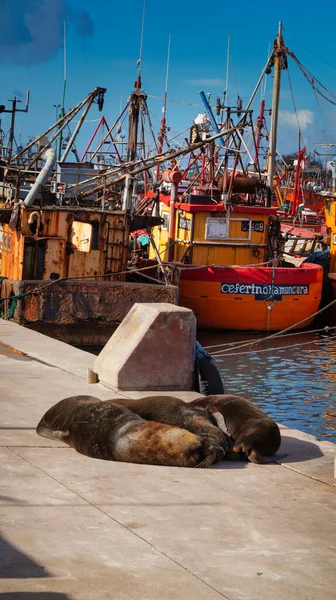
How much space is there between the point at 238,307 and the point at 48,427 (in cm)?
1687

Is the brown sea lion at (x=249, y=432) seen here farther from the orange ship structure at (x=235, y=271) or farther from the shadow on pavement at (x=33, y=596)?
the orange ship structure at (x=235, y=271)

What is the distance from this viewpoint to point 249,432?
25.2 feet

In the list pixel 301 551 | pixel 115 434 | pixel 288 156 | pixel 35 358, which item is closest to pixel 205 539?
pixel 301 551

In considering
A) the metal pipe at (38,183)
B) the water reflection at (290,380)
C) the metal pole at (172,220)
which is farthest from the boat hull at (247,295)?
the metal pipe at (38,183)

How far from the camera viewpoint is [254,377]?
62.1ft

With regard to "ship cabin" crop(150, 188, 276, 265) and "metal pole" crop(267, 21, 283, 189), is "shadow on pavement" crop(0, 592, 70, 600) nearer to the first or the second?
"ship cabin" crop(150, 188, 276, 265)

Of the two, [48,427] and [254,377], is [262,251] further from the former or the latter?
[48,427]

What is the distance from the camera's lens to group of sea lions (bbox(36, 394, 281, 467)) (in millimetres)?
7324

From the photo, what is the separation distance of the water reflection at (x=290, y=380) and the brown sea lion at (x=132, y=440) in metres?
6.16

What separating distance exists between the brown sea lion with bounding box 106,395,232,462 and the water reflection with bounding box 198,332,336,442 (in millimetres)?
5519

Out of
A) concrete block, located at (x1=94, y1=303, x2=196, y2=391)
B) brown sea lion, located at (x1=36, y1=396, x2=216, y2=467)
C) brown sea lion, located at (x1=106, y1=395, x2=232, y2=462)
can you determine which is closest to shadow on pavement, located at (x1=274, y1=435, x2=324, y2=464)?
brown sea lion, located at (x1=106, y1=395, x2=232, y2=462)

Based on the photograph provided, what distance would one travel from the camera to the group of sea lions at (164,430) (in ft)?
24.0

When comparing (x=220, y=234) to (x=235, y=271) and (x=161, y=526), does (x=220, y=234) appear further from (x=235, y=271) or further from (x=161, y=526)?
(x=161, y=526)

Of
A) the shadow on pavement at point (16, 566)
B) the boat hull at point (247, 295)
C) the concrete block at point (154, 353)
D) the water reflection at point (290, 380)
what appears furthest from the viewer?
the boat hull at point (247, 295)
